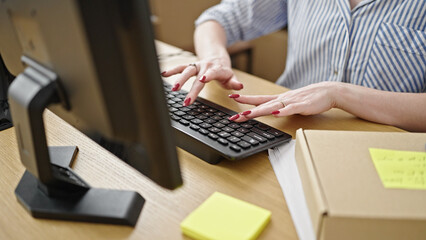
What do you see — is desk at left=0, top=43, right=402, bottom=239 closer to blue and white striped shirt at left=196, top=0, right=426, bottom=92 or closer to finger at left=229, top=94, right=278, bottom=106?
finger at left=229, top=94, right=278, bottom=106

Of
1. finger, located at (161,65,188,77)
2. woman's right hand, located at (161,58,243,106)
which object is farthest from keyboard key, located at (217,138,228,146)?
finger, located at (161,65,188,77)

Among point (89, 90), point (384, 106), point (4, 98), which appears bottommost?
point (384, 106)

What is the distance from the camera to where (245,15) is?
3.92 feet

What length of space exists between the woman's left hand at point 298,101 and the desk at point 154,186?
1.2 inches

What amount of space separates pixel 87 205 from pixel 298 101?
0.46 metres

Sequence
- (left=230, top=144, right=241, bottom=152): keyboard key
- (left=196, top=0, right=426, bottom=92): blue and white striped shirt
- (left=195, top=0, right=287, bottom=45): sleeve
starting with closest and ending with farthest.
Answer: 1. (left=230, top=144, right=241, bottom=152): keyboard key
2. (left=196, top=0, right=426, bottom=92): blue and white striped shirt
3. (left=195, top=0, right=287, bottom=45): sleeve

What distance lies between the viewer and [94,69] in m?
0.35

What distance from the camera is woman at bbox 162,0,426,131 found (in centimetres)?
76

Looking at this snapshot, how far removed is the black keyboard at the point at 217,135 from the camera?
59cm

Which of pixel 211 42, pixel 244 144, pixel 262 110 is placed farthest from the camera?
pixel 211 42

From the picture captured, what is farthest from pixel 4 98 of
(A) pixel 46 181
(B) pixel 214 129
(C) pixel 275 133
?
(C) pixel 275 133

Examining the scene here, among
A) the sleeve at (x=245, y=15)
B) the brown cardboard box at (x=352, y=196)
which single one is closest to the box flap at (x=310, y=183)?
the brown cardboard box at (x=352, y=196)

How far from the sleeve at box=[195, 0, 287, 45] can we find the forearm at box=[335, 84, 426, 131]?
0.51 metres

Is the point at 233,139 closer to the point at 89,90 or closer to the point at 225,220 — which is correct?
the point at 225,220
